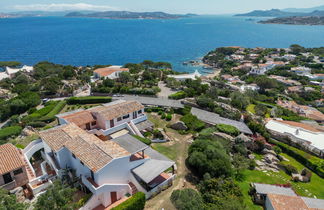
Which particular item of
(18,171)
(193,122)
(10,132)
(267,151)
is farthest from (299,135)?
(10,132)

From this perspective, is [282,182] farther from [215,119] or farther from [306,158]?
[215,119]

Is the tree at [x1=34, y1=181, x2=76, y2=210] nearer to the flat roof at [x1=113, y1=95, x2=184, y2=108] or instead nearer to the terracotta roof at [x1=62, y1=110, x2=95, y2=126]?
the terracotta roof at [x1=62, y1=110, x2=95, y2=126]

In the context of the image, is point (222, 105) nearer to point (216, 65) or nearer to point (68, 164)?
point (68, 164)

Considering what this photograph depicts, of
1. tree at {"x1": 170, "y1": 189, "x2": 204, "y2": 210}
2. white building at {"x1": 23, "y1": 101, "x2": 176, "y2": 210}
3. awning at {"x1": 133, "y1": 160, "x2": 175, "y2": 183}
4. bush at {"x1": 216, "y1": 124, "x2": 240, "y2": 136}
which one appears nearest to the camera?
tree at {"x1": 170, "y1": 189, "x2": 204, "y2": 210}

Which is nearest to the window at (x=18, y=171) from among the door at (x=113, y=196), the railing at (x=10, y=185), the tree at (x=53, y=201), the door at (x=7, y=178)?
the door at (x=7, y=178)

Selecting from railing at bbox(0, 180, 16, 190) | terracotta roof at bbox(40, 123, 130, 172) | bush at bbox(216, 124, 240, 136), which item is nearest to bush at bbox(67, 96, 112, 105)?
terracotta roof at bbox(40, 123, 130, 172)

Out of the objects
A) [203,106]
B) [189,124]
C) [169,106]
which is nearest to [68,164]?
[189,124]
